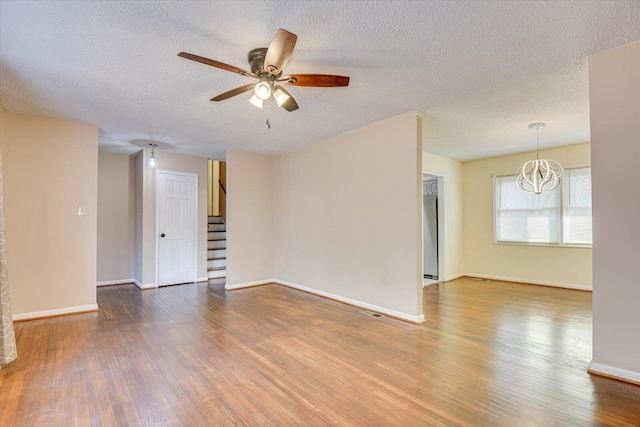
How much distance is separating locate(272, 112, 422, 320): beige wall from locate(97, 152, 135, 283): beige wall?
2287mm

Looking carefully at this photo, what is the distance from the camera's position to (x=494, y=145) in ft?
17.6

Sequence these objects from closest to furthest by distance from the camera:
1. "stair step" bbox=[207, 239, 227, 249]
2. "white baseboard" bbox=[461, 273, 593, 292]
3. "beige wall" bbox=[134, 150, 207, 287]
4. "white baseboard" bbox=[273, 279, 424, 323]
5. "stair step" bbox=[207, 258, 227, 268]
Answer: "white baseboard" bbox=[273, 279, 424, 323]
"white baseboard" bbox=[461, 273, 593, 292]
"beige wall" bbox=[134, 150, 207, 287]
"stair step" bbox=[207, 258, 227, 268]
"stair step" bbox=[207, 239, 227, 249]

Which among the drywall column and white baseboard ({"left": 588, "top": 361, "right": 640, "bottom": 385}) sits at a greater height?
the drywall column

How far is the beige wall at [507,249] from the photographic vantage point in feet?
17.7

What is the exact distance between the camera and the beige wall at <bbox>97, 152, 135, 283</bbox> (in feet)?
19.1

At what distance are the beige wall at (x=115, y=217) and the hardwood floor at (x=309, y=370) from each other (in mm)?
2166

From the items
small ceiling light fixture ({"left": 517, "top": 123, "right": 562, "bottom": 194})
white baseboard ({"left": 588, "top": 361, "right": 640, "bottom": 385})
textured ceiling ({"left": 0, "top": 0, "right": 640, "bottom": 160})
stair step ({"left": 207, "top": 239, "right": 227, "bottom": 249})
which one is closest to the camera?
textured ceiling ({"left": 0, "top": 0, "right": 640, "bottom": 160})

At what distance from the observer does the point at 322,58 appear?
8.13 ft

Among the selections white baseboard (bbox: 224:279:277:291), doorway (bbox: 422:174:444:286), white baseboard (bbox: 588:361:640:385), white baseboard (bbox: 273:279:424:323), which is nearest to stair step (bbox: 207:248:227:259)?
white baseboard (bbox: 224:279:277:291)

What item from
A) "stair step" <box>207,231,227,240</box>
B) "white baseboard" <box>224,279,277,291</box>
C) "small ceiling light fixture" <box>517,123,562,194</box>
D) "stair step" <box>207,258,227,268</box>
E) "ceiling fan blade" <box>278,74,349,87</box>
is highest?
"ceiling fan blade" <box>278,74,349,87</box>

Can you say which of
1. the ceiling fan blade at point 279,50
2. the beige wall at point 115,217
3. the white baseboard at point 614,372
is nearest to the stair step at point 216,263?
the beige wall at point 115,217

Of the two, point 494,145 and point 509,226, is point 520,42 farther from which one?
point 509,226

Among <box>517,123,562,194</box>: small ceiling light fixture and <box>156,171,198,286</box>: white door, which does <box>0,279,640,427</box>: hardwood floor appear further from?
<box>517,123,562,194</box>: small ceiling light fixture

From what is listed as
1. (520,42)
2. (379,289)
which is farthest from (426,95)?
(379,289)
